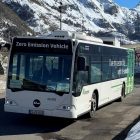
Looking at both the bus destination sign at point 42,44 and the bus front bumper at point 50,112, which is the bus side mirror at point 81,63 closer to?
the bus destination sign at point 42,44

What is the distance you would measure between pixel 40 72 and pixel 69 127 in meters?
1.69

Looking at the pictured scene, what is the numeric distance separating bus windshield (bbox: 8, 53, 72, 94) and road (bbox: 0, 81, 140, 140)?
105cm

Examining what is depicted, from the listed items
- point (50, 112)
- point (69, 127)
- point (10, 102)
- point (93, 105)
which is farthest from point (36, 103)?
point (93, 105)

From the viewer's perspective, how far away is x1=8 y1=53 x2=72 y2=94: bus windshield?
44.7 ft

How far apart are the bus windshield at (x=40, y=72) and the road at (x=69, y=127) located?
1.05m

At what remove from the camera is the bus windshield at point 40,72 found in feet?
44.7

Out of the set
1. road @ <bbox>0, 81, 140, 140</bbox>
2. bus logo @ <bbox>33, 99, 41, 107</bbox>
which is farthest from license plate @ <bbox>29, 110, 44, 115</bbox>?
road @ <bbox>0, 81, 140, 140</bbox>

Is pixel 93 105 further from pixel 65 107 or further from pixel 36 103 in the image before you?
pixel 36 103

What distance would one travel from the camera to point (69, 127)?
45.3ft

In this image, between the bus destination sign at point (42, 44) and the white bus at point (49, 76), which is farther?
the bus destination sign at point (42, 44)

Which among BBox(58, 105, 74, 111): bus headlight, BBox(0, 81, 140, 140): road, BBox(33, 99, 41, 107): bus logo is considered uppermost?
BBox(33, 99, 41, 107): bus logo

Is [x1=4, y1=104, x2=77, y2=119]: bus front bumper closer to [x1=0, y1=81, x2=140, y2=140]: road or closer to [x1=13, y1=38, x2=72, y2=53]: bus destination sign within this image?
[x1=0, y1=81, x2=140, y2=140]: road

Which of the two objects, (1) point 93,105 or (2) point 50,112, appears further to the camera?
(1) point 93,105

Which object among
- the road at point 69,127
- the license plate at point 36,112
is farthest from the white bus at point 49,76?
the road at point 69,127
